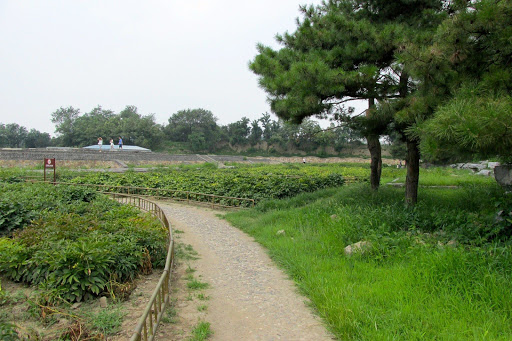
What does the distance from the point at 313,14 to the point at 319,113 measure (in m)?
3.11

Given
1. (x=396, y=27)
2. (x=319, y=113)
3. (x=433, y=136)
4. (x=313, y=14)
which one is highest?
(x=313, y=14)

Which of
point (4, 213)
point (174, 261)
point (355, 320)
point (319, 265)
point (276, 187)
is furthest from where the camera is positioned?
point (276, 187)

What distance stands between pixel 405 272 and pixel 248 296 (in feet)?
6.93

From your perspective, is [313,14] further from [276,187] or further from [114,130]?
[114,130]

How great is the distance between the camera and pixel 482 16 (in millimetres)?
4969

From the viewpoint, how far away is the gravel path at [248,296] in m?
3.82

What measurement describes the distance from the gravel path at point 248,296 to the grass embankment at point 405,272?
24 centimetres

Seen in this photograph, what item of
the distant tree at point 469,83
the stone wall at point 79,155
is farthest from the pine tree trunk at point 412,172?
the stone wall at point 79,155

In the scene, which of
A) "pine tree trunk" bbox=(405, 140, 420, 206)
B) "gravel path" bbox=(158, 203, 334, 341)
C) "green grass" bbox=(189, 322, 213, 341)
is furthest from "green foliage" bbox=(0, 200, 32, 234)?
"pine tree trunk" bbox=(405, 140, 420, 206)

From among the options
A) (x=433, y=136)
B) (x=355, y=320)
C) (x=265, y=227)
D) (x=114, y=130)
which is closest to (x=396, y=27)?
(x=433, y=136)

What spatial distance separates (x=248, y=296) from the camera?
4809mm

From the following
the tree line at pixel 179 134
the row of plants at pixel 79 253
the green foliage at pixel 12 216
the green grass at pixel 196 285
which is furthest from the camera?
the tree line at pixel 179 134

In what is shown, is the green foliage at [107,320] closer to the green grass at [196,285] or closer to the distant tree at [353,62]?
the green grass at [196,285]

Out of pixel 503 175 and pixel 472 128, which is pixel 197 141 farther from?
pixel 472 128
